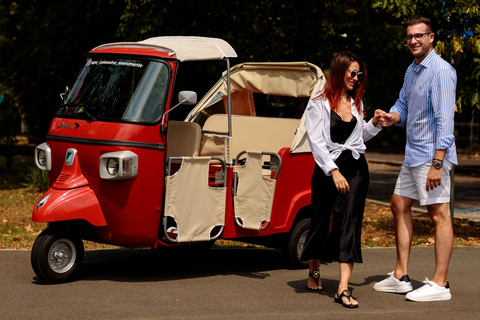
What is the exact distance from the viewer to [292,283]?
7098 mm

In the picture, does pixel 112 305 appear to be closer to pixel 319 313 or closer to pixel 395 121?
pixel 319 313

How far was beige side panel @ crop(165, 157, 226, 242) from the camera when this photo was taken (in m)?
6.83

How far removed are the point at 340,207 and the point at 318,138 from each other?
626 millimetres

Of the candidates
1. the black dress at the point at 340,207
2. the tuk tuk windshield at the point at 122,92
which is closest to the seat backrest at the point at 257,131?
the tuk tuk windshield at the point at 122,92

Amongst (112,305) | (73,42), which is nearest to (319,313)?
(112,305)

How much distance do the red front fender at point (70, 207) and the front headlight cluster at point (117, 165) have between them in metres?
0.26

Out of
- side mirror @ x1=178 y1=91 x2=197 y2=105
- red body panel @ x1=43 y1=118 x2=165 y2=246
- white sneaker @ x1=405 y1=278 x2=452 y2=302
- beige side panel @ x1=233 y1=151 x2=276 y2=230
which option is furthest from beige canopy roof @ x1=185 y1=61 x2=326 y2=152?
white sneaker @ x1=405 y1=278 x2=452 y2=302

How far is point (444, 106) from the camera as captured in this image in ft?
20.7

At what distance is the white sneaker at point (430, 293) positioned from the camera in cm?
634

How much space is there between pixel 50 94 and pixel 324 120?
1687 centimetres

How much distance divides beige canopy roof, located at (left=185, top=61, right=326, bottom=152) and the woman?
223 cm

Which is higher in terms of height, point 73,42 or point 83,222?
point 73,42

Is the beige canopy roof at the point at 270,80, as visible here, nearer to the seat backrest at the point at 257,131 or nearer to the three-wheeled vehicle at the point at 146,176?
the seat backrest at the point at 257,131

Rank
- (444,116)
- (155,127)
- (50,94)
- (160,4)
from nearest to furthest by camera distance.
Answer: (444,116) < (155,127) < (160,4) < (50,94)
